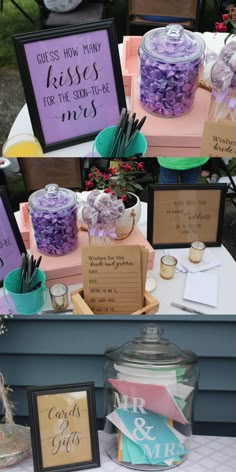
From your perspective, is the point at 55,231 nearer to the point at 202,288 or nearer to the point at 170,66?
the point at 202,288

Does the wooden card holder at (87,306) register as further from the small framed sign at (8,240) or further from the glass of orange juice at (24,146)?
the glass of orange juice at (24,146)

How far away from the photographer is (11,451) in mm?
902

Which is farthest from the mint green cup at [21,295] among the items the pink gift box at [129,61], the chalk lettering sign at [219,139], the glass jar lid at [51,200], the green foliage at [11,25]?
the green foliage at [11,25]

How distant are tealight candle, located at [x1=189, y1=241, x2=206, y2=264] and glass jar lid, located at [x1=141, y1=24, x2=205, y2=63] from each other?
0.49 metres

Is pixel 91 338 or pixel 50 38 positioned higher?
pixel 50 38

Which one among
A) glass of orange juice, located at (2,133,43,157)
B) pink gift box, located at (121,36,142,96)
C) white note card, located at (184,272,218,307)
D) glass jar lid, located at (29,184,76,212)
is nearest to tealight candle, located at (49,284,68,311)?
glass jar lid, located at (29,184,76,212)

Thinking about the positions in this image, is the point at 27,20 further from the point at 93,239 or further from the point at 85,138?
the point at 93,239

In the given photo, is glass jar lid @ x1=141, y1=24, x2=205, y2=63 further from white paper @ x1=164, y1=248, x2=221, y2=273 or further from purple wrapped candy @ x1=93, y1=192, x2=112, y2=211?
white paper @ x1=164, y1=248, x2=221, y2=273

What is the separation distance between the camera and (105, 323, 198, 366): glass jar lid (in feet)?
2.78

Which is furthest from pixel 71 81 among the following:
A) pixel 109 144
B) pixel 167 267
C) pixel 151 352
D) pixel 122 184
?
pixel 151 352

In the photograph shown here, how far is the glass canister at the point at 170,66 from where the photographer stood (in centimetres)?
130

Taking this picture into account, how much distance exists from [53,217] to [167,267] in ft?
1.12

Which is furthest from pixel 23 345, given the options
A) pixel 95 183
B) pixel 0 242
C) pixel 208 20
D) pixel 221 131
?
pixel 208 20

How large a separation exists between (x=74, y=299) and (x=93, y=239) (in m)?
0.19
